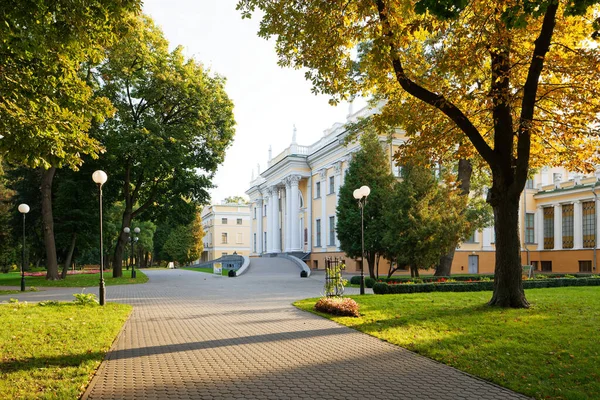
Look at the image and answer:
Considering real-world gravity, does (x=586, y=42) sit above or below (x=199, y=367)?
above

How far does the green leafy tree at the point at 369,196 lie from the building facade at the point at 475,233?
17.6ft

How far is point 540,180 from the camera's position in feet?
146

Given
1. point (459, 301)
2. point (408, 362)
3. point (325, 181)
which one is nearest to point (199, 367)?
point (408, 362)

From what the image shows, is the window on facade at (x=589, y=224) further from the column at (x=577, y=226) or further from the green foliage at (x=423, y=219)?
the green foliage at (x=423, y=219)

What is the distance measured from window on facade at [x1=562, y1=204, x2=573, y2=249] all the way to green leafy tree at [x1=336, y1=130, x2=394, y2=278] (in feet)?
68.5

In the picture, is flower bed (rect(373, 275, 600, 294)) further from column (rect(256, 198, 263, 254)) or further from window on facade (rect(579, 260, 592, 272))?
column (rect(256, 198, 263, 254))

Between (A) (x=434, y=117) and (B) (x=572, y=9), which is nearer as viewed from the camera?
(B) (x=572, y=9)

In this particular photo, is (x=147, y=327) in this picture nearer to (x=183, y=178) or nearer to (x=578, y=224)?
(x=183, y=178)

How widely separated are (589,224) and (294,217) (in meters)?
25.5

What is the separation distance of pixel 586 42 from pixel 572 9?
7.99m

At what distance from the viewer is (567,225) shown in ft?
132

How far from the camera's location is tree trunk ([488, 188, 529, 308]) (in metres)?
11.9

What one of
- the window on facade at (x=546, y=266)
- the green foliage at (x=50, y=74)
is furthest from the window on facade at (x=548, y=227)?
the green foliage at (x=50, y=74)

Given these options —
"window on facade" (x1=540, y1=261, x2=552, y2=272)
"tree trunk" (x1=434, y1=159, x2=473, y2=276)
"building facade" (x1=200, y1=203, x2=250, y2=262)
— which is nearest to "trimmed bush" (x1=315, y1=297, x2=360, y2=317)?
"tree trunk" (x1=434, y1=159, x2=473, y2=276)
